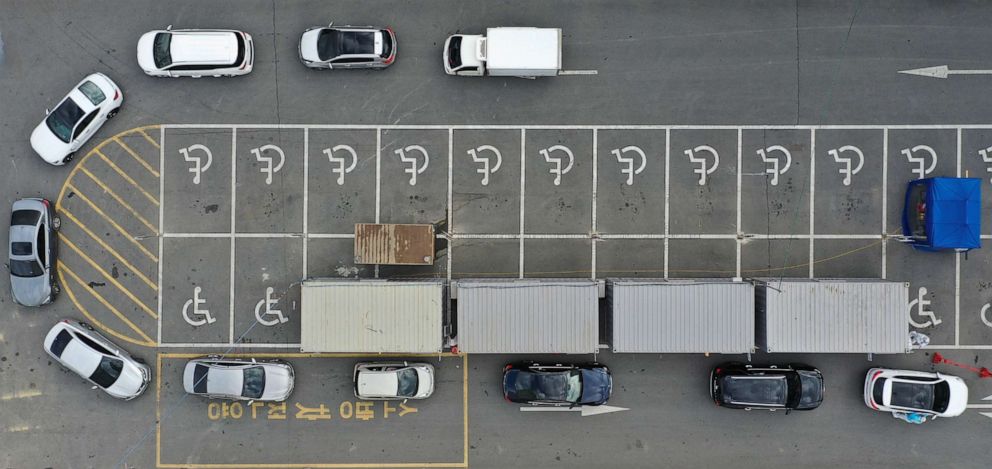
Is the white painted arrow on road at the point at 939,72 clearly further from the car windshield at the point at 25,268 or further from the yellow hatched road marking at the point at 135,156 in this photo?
the car windshield at the point at 25,268

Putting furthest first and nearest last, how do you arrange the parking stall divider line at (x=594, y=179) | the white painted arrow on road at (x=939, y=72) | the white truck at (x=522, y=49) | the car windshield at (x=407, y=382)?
the parking stall divider line at (x=594, y=179)
the white painted arrow on road at (x=939, y=72)
the car windshield at (x=407, y=382)
the white truck at (x=522, y=49)

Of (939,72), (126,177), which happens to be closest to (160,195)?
(126,177)

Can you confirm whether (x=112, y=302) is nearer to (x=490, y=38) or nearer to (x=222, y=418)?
(x=222, y=418)

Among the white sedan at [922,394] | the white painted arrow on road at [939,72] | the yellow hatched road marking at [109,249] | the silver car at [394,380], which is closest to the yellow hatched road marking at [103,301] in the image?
the yellow hatched road marking at [109,249]

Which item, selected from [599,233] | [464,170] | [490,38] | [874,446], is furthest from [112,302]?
[874,446]

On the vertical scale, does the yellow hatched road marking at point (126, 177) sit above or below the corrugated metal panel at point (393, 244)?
above

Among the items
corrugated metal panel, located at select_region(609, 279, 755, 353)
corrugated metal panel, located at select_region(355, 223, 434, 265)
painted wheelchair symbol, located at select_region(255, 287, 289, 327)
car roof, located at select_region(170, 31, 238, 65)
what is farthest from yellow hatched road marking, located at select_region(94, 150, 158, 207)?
corrugated metal panel, located at select_region(609, 279, 755, 353)

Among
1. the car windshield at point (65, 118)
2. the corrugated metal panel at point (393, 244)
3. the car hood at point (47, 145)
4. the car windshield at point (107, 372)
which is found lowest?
the car windshield at point (107, 372)
